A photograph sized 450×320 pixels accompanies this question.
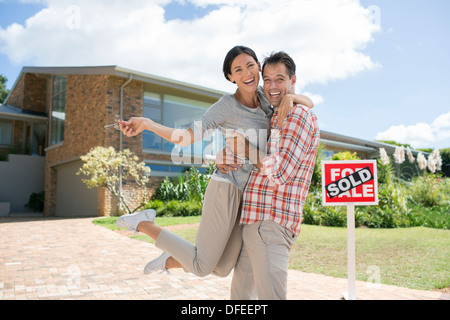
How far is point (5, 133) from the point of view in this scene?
1789 centimetres

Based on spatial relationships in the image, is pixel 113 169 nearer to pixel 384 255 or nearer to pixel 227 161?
pixel 384 255

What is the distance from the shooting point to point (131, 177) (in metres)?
11.7

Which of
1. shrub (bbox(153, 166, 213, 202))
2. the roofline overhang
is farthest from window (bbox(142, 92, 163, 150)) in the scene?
shrub (bbox(153, 166, 213, 202))

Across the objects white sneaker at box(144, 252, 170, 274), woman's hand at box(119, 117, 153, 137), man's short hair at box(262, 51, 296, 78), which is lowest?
white sneaker at box(144, 252, 170, 274)

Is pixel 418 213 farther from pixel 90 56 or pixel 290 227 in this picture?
pixel 90 56

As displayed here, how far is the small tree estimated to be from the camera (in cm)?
1042

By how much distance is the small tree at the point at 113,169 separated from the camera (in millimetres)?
10422


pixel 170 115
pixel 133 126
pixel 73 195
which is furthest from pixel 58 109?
pixel 133 126

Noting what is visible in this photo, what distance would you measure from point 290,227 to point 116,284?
112 inches

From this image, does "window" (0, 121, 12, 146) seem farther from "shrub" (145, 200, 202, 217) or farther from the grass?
the grass

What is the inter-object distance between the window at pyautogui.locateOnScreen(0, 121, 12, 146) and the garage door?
4.50 meters

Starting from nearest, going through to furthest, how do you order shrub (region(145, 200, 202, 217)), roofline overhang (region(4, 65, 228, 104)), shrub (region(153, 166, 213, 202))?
1. shrub (region(145, 200, 202, 217))
2. roofline overhang (region(4, 65, 228, 104))
3. shrub (region(153, 166, 213, 202))

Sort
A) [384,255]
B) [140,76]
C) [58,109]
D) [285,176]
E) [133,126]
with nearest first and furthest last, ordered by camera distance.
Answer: [285,176] < [133,126] < [384,255] < [140,76] < [58,109]

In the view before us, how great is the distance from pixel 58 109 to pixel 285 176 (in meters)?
15.8
